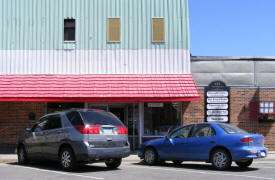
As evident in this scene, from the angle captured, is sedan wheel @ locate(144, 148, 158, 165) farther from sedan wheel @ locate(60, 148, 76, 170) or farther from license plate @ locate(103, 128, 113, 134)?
sedan wheel @ locate(60, 148, 76, 170)

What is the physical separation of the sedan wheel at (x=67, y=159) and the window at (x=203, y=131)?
3.93 meters

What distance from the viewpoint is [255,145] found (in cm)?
1148

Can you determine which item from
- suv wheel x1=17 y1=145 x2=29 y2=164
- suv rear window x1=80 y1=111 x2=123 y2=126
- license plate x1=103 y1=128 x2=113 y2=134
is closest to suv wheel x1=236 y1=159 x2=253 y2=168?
suv rear window x1=80 y1=111 x2=123 y2=126

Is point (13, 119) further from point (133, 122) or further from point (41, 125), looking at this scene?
point (41, 125)

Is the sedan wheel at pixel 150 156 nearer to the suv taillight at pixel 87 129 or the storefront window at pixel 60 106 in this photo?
the suv taillight at pixel 87 129

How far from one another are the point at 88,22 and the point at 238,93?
→ 783cm

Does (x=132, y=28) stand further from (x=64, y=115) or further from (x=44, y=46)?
(x=64, y=115)

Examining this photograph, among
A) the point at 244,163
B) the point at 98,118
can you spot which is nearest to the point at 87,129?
the point at 98,118

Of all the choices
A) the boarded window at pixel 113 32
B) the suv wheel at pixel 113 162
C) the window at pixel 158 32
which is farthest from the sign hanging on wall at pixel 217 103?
the suv wheel at pixel 113 162

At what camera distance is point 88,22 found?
18.8 m

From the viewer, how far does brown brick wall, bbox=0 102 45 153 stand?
1845 centimetres

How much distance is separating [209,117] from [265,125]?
269 centimetres

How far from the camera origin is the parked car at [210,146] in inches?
444

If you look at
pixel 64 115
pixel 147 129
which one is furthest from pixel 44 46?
pixel 64 115
